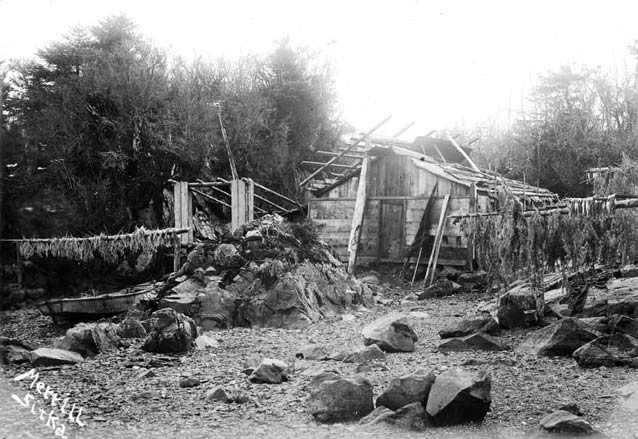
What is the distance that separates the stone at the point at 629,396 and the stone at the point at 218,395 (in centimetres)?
370

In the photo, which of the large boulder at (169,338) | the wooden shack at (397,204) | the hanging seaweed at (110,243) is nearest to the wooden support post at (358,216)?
the wooden shack at (397,204)

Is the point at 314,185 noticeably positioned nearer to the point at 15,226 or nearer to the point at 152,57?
the point at 152,57

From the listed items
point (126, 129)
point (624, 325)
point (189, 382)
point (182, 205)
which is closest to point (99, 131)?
point (126, 129)

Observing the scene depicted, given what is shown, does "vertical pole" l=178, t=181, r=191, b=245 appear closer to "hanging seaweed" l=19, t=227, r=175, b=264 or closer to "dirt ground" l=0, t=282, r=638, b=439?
"hanging seaweed" l=19, t=227, r=175, b=264

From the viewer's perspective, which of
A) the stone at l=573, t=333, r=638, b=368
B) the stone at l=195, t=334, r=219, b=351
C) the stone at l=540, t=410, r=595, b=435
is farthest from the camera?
the stone at l=195, t=334, r=219, b=351

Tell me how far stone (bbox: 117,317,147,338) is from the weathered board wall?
9.14m

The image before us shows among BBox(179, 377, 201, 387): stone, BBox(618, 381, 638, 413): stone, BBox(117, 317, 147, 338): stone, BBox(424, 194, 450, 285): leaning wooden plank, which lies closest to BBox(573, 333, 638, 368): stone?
BBox(618, 381, 638, 413): stone

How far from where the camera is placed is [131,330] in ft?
32.1

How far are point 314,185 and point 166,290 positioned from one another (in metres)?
12.0

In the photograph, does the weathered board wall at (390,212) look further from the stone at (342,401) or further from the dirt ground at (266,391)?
the stone at (342,401)

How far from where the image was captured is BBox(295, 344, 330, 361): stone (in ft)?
24.9

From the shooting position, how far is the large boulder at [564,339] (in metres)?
6.73

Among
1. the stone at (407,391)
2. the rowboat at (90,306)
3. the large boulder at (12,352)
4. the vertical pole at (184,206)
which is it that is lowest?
the rowboat at (90,306)

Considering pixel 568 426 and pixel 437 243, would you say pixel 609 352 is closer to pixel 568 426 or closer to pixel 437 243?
pixel 568 426
